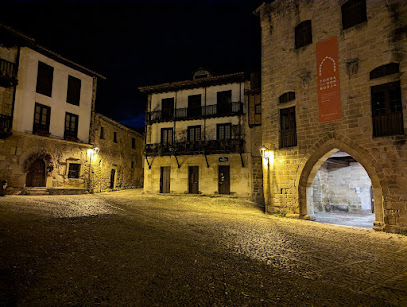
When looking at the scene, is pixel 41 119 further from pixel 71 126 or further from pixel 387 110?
pixel 387 110

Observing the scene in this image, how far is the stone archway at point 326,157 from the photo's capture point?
28.8 ft

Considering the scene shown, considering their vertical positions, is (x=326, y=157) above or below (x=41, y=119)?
below

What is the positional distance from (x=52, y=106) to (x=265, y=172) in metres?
15.5

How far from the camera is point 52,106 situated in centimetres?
1662

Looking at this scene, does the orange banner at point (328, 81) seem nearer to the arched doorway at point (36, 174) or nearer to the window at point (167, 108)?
the window at point (167, 108)

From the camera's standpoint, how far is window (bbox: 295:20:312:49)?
1167cm

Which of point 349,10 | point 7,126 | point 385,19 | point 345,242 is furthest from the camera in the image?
point 7,126

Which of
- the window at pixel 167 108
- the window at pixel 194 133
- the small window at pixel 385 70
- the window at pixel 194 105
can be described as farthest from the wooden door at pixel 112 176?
the small window at pixel 385 70

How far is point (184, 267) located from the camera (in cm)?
402

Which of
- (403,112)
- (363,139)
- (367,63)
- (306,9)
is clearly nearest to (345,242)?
(363,139)

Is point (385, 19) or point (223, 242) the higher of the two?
point (385, 19)

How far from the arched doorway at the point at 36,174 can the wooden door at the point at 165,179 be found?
8.53m

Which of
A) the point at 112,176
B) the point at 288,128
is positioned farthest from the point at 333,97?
the point at 112,176

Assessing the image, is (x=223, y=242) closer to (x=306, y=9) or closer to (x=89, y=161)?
(x=306, y=9)
